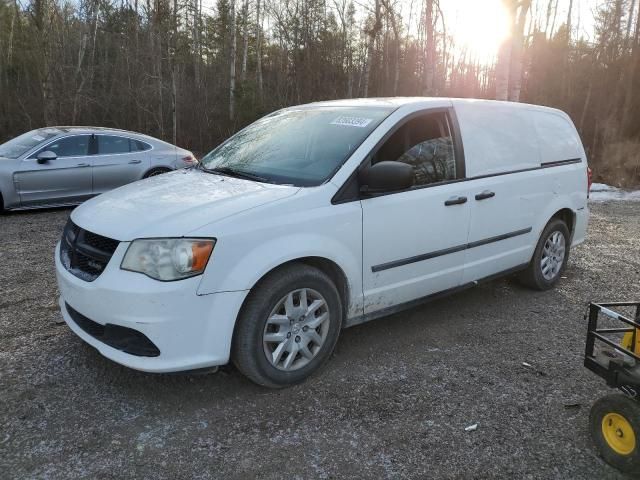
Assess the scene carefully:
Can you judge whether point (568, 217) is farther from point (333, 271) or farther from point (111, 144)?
point (111, 144)

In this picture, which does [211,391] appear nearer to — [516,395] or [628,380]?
[516,395]

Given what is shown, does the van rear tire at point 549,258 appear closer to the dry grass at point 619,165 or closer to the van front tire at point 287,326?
the van front tire at point 287,326

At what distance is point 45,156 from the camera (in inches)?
338

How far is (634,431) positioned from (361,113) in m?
2.67

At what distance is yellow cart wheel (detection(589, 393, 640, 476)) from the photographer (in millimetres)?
2586

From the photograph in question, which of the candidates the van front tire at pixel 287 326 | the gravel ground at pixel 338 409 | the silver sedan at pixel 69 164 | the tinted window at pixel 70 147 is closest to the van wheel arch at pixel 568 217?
the gravel ground at pixel 338 409

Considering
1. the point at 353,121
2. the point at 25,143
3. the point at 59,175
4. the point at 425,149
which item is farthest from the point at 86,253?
the point at 25,143

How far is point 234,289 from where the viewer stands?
9.78 ft

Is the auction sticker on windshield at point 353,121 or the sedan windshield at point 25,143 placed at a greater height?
the auction sticker on windshield at point 353,121

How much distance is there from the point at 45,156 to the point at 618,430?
8.66 m

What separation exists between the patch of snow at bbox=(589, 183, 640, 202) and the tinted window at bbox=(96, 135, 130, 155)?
1032 cm

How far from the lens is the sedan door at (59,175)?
845cm

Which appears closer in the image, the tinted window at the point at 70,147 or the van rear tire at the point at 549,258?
the van rear tire at the point at 549,258

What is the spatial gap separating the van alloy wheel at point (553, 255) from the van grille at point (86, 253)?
4.03m
